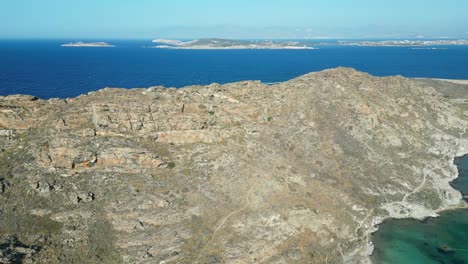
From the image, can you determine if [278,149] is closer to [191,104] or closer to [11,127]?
[191,104]

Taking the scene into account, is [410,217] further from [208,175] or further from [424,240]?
[208,175]

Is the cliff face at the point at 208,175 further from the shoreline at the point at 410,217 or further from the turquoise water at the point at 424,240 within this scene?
the turquoise water at the point at 424,240

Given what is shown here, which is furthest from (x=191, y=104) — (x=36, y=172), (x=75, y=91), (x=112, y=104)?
(x=75, y=91)

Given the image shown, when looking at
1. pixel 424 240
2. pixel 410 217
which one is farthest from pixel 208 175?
pixel 424 240

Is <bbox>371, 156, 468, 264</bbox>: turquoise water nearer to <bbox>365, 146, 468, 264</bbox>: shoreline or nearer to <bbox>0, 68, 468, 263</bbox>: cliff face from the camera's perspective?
<bbox>365, 146, 468, 264</bbox>: shoreline

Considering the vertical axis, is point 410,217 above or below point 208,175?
below

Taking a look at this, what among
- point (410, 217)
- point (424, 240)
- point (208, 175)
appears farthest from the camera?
point (410, 217)

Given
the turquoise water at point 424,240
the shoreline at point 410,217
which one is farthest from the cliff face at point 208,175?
the turquoise water at point 424,240
